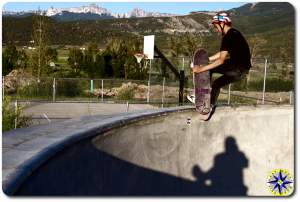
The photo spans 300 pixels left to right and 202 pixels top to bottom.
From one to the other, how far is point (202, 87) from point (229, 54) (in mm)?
755

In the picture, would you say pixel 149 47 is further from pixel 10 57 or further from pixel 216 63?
pixel 10 57

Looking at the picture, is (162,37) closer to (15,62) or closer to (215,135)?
(15,62)

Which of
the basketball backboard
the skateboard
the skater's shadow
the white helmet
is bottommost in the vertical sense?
the skater's shadow

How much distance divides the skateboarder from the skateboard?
106mm

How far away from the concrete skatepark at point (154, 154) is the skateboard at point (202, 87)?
0.17 m

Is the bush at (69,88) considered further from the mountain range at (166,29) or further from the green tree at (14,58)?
the mountain range at (166,29)

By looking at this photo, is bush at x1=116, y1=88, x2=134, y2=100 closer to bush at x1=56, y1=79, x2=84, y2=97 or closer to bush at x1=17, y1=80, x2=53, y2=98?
bush at x1=56, y1=79, x2=84, y2=97

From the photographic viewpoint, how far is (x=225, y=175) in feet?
21.0

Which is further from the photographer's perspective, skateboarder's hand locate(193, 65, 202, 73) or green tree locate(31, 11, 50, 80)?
green tree locate(31, 11, 50, 80)

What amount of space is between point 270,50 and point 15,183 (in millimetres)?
46101

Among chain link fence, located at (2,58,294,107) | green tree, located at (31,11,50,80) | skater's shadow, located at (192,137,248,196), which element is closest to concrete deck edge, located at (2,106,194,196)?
skater's shadow, located at (192,137,248,196)

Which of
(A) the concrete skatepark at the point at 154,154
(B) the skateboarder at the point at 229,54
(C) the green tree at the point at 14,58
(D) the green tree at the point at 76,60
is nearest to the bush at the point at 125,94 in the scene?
(C) the green tree at the point at 14,58

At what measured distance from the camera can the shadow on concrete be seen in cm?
347

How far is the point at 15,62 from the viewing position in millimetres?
31219
